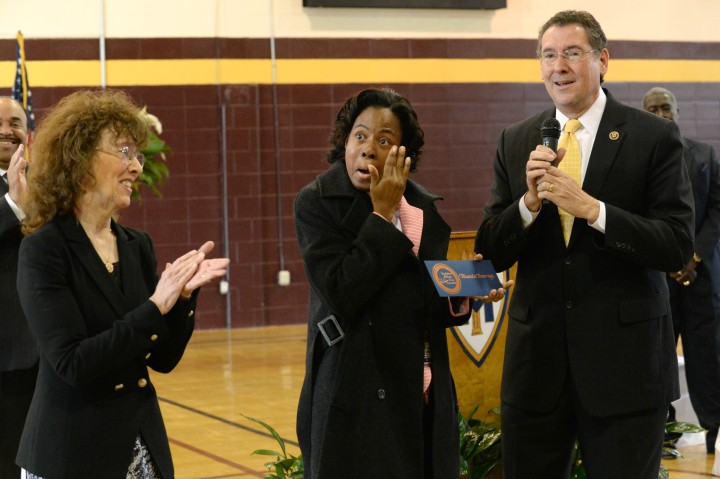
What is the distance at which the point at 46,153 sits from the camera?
2.92 metres

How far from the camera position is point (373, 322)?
287 centimetres

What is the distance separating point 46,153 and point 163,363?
0.65 metres

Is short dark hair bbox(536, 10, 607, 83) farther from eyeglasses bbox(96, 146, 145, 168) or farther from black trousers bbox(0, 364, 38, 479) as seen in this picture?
black trousers bbox(0, 364, 38, 479)

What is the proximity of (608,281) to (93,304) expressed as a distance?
4.75 feet

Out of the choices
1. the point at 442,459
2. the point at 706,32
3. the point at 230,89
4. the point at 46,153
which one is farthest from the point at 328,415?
the point at 706,32

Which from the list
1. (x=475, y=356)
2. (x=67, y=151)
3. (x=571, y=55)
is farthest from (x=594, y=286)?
(x=475, y=356)

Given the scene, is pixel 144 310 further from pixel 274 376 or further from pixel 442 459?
pixel 274 376

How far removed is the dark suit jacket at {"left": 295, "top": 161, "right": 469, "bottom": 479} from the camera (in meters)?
2.83

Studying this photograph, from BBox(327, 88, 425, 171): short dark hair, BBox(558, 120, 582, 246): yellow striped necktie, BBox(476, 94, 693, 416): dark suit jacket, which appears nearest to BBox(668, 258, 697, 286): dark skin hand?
BBox(476, 94, 693, 416): dark suit jacket

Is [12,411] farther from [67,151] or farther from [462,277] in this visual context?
[462,277]

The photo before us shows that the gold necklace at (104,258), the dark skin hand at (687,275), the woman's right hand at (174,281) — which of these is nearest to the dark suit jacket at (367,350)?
the woman's right hand at (174,281)

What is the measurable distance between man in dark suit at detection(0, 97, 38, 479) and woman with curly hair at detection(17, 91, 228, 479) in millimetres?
1113

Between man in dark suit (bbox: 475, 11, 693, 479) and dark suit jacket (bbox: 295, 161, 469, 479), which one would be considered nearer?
dark suit jacket (bbox: 295, 161, 469, 479)

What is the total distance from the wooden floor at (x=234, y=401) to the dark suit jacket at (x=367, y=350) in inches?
120
